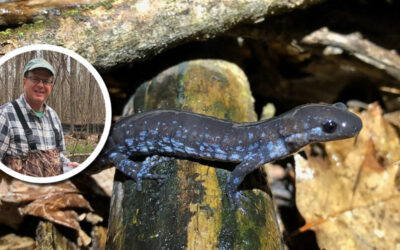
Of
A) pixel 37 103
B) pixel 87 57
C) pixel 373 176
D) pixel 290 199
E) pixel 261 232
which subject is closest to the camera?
pixel 261 232

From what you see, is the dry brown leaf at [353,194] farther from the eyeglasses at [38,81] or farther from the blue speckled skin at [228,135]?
the eyeglasses at [38,81]

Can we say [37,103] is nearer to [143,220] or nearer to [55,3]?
[55,3]

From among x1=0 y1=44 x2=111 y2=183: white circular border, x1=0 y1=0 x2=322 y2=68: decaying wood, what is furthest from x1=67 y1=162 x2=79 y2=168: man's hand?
x1=0 y1=0 x2=322 y2=68: decaying wood

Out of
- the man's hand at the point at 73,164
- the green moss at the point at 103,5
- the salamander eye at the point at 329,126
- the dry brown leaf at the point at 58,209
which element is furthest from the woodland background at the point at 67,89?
the salamander eye at the point at 329,126

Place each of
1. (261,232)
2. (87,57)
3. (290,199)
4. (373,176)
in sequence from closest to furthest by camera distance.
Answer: (261,232), (87,57), (373,176), (290,199)

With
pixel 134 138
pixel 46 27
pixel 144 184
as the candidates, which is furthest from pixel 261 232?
pixel 46 27
